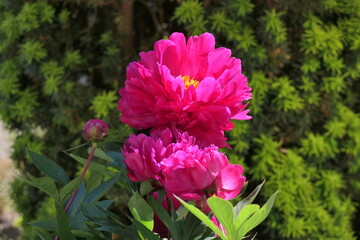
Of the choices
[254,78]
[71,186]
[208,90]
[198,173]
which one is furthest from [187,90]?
[254,78]

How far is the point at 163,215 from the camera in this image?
2.59ft

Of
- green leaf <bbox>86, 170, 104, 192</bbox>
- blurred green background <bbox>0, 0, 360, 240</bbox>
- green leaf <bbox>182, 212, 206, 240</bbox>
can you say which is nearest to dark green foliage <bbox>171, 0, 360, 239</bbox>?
blurred green background <bbox>0, 0, 360, 240</bbox>

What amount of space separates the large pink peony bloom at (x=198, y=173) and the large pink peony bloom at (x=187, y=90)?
7 centimetres

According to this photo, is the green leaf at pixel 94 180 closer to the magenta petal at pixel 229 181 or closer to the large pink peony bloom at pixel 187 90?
the large pink peony bloom at pixel 187 90

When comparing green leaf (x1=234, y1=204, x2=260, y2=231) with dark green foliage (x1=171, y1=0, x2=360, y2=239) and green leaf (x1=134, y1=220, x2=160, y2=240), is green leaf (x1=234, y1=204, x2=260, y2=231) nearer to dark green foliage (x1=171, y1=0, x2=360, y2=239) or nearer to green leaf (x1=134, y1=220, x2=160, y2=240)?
green leaf (x1=134, y1=220, x2=160, y2=240)

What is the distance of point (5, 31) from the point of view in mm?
2730

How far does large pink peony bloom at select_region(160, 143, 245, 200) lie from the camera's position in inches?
29.1

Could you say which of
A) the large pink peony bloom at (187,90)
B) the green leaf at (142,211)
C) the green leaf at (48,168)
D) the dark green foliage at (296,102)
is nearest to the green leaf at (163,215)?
the green leaf at (142,211)

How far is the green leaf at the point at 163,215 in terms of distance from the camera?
79 cm

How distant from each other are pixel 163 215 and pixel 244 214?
0.40 feet

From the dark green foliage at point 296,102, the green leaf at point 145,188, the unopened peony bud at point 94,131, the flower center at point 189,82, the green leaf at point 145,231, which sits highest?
the flower center at point 189,82

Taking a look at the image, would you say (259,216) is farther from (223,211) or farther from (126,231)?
(126,231)

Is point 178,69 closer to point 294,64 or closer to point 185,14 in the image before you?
point 185,14

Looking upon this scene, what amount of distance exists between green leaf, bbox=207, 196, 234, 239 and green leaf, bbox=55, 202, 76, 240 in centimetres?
25
